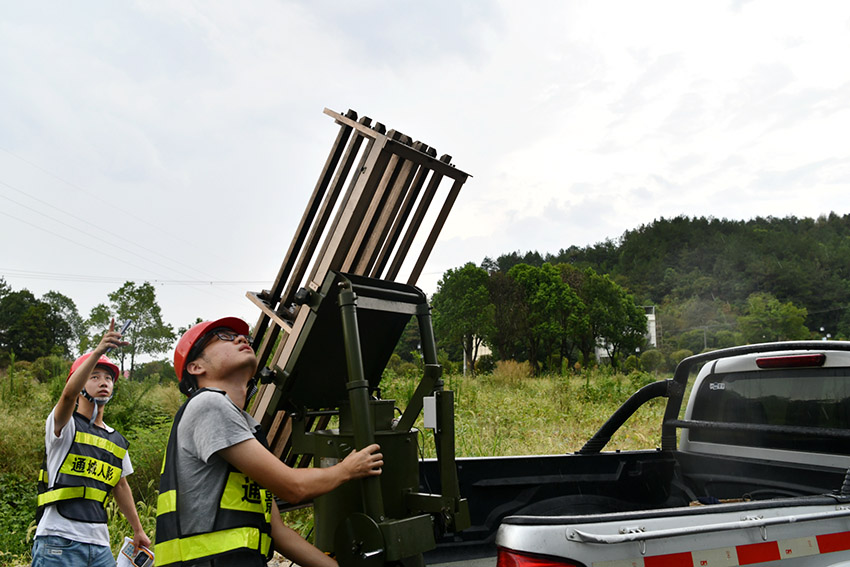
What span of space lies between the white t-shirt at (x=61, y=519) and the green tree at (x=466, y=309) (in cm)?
4816

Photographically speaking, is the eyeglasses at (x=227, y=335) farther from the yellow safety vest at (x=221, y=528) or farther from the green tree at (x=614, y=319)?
the green tree at (x=614, y=319)

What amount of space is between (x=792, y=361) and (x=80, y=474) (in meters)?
3.83

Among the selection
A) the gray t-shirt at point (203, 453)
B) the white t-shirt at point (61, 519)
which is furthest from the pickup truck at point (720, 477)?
the white t-shirt at point (61, 519)

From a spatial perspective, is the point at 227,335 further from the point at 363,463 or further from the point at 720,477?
the point at 720,477

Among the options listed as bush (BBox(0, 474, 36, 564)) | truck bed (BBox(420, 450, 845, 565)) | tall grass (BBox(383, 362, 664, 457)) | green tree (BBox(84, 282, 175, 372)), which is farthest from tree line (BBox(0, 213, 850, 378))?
truck bed (BBox(420, 450, 845, 565))

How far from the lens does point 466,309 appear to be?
52406 millimetres

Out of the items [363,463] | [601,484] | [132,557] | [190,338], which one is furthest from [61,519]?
[601,484]

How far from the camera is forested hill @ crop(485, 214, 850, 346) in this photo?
82000 mm

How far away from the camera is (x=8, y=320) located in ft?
187

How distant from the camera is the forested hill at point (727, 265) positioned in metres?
82.0

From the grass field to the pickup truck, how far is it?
10.1ft

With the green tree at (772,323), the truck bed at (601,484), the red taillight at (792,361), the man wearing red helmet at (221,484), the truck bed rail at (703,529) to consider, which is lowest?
the truck bed at (601,484)

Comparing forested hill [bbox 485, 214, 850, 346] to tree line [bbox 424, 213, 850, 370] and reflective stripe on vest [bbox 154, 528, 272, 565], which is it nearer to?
tree line [bbox 424, 213, 850, 370]

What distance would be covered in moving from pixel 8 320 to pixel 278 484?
65.4m
